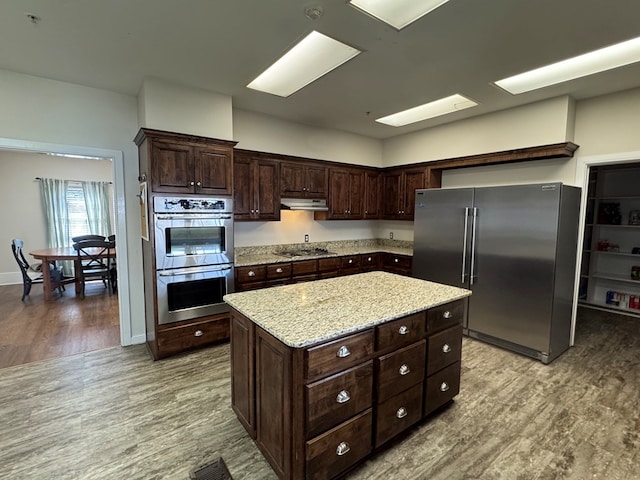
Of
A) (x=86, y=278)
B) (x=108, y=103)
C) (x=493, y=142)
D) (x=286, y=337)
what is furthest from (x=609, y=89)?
(x=86, y=278)

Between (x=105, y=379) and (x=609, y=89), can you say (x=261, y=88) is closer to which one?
(x=105, y=379)

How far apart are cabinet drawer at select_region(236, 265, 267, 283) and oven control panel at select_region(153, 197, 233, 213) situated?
0.73m

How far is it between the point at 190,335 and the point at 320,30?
10.3 feet

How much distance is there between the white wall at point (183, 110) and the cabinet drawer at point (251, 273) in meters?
1.55

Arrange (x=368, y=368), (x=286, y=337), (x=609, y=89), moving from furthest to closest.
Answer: (x=609, y=89), (x=368, y=368), (x=286, y=337)

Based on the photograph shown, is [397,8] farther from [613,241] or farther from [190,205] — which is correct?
[613,241]

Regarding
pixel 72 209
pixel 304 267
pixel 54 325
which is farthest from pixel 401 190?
pixel 72 209

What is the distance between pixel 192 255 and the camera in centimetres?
332

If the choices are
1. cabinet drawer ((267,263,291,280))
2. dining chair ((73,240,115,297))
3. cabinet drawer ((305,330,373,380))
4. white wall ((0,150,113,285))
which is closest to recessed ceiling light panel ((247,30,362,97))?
cabinet drawer ((267,263,291,280))

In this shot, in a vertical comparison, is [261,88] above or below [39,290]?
above

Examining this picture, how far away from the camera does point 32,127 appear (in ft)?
10.0

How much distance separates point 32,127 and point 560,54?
4.87 meters

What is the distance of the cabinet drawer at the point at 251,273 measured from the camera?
12.1 feet

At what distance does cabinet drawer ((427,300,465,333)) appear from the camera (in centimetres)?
219
